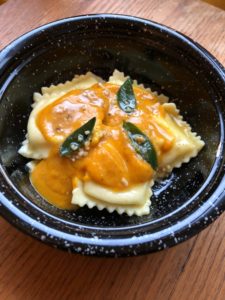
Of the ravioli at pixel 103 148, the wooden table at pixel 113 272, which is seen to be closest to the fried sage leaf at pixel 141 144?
the ravioli at pixel 103 148

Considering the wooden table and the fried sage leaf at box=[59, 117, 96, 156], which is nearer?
the wooden table

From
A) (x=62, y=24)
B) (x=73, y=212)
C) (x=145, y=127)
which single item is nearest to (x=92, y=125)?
(x=145, y=127)

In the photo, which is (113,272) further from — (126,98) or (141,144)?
(126,98)

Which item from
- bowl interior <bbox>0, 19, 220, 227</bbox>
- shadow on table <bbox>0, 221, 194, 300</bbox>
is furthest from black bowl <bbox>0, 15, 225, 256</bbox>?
shadow on table <bbox>0, 221, 194, 300</bbox>

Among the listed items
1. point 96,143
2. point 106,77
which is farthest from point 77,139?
point 106,77

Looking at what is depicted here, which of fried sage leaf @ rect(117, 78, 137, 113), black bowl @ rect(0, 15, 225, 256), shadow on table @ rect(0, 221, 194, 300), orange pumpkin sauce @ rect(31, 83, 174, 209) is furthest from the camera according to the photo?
fried sage leaf @ rect(117, 78, 137, 113)

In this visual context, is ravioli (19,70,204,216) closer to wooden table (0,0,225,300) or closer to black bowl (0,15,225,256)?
black bowl (0,15,225,256)
